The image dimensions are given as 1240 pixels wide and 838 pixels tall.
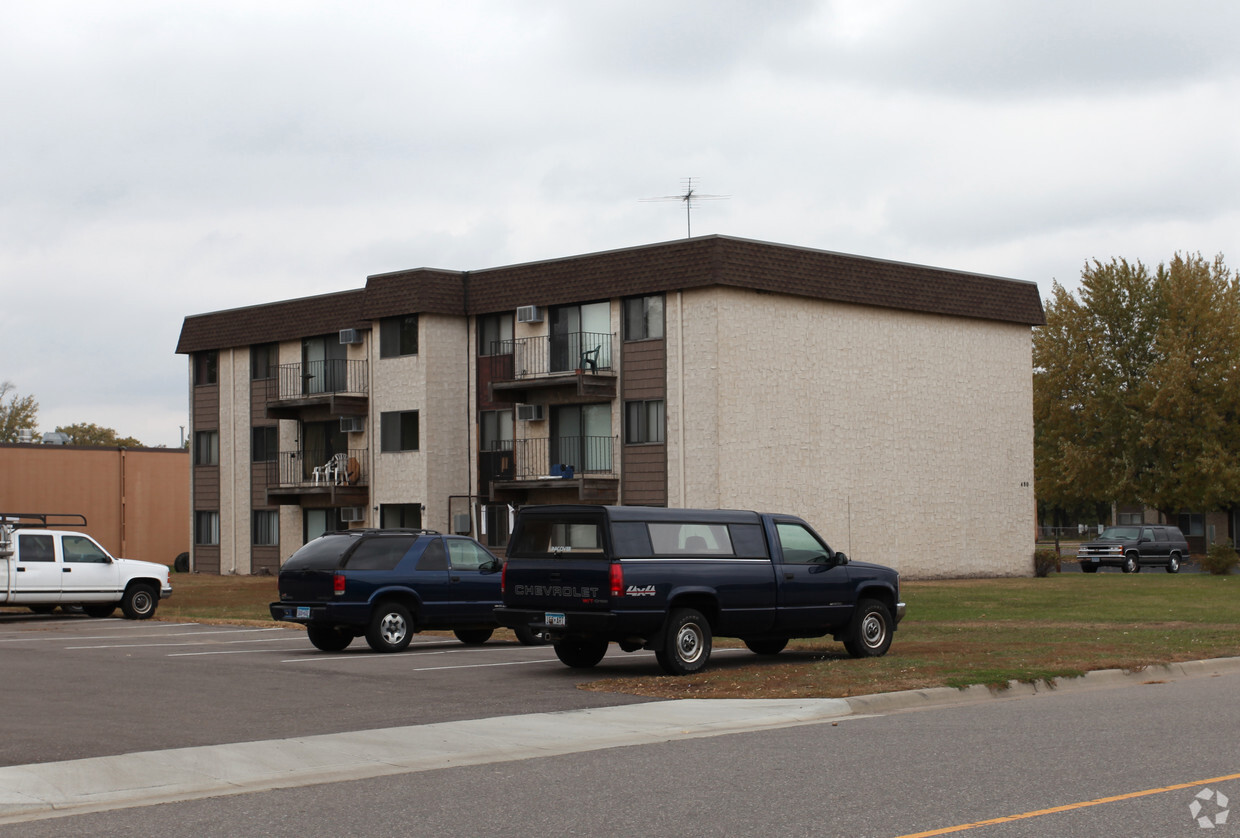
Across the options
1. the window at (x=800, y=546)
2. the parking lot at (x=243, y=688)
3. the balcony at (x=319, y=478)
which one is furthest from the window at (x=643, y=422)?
the window at (x=800, y=546)

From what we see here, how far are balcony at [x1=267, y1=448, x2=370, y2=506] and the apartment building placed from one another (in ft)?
0.27

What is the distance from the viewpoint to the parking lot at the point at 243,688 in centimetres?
1238

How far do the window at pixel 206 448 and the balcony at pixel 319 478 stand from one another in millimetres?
3574

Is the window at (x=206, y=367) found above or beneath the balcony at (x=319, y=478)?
above

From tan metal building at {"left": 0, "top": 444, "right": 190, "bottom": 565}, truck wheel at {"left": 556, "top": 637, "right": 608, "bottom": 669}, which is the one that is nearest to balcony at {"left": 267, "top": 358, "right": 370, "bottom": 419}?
tan metal building at {"left": 0, "top": 444, "right": 190, "bottom": 565}

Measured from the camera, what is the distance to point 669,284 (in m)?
38.3

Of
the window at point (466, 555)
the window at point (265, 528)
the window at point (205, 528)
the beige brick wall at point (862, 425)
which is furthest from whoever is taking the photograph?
the window at point (205, 528)

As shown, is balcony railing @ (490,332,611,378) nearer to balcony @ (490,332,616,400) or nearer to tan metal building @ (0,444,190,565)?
balcony @ (490,332,616,400)

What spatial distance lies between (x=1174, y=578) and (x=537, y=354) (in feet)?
64.6

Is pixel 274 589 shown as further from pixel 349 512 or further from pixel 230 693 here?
pixel 230 693

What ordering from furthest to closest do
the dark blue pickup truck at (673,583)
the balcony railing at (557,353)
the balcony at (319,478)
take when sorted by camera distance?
the balcony at (319,478) → the balcony railing at (557,353) → the dark blue pickup truck at (673,583)

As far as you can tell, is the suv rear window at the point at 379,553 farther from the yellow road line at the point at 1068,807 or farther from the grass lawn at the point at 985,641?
the yellow road line at the point at 1068,807

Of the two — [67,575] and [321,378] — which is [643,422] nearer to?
[321,378]

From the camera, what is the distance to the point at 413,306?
43.1 m
